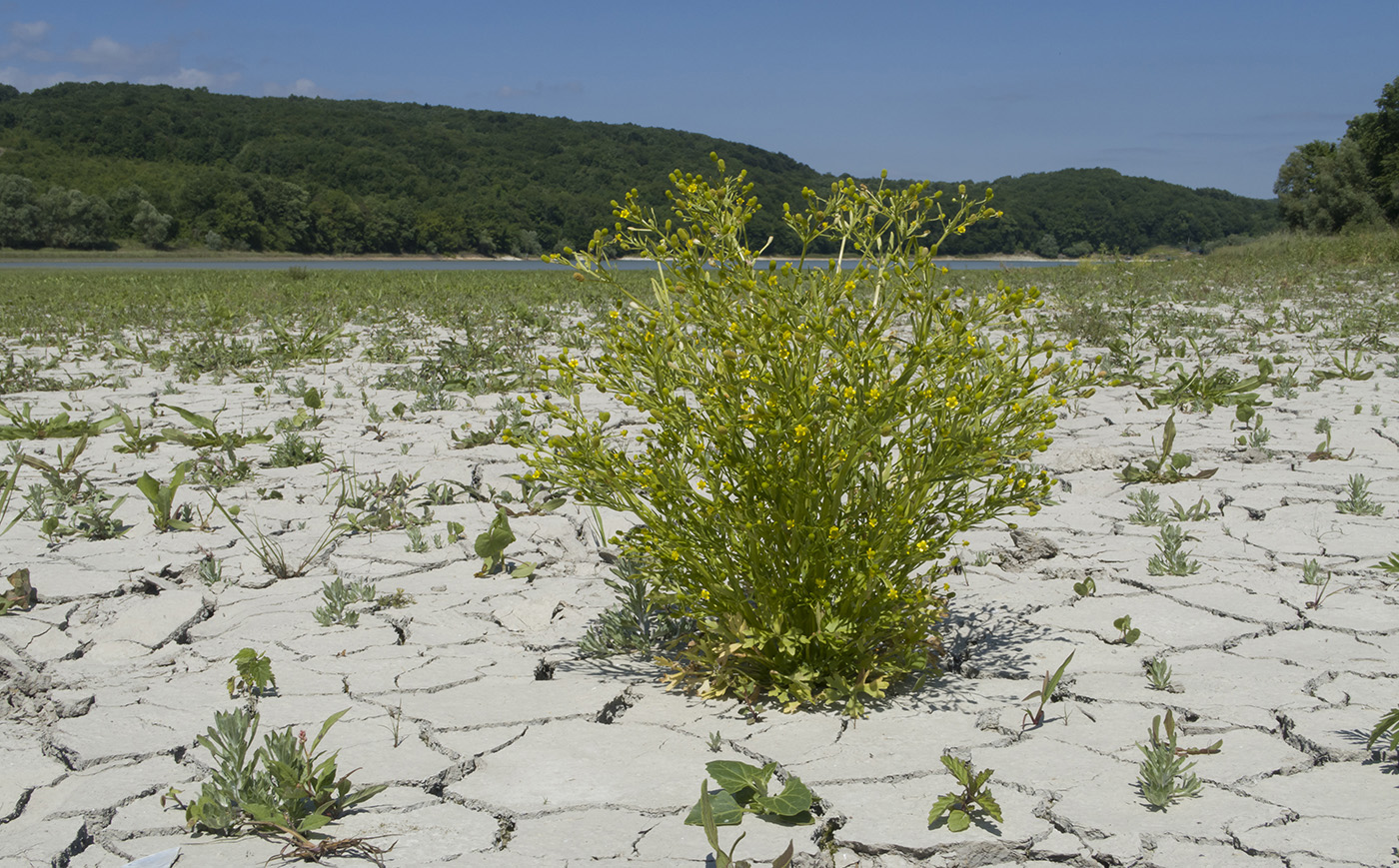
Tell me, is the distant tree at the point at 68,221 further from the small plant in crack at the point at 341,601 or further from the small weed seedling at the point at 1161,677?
the small weed seedling at the point at 1161,677

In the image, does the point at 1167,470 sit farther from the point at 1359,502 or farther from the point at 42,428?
the point at 42,428

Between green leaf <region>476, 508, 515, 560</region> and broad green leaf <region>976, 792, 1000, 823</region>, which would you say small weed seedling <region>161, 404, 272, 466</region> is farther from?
broad green leaf <region>976, 792, 1000, 823</region>

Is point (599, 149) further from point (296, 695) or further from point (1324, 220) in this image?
point (296, 695)

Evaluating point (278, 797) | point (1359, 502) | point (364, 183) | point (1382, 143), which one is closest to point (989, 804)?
point (278, 797)

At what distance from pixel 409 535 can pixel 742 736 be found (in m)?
1.94

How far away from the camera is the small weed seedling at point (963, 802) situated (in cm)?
172

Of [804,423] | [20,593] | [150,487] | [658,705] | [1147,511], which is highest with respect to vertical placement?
[804,423]

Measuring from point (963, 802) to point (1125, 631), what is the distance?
1122 millimetres

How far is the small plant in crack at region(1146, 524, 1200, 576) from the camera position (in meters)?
3.09

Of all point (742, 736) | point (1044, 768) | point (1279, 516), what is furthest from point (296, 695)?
point (1279, 516)

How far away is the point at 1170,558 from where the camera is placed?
3.13 meters

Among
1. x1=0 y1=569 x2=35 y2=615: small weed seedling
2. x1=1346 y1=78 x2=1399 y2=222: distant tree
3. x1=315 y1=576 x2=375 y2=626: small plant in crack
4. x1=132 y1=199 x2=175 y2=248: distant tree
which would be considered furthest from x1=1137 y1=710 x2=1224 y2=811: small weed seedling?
x1=132 y1=199 x2=175 y2=248: distant tree

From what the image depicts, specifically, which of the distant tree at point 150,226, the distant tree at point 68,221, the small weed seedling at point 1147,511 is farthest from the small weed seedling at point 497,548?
the distant tree at point 68,221

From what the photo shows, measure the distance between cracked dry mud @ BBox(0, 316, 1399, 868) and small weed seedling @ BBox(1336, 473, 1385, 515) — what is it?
0.18ft
